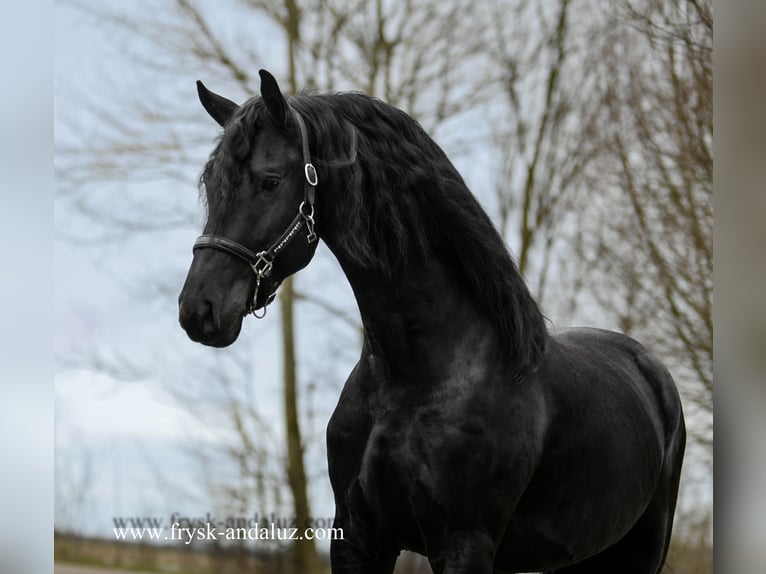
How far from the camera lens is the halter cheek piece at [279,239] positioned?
2.25 metres

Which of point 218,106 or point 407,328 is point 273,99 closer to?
point 218,106

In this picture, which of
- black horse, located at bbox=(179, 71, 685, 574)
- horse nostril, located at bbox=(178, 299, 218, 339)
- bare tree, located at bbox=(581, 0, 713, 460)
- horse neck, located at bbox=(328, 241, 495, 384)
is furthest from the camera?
bare tree, located at bbox=(581, 0, 713, 460)

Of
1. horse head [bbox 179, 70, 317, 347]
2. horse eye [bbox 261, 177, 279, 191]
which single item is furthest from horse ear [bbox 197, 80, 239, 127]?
horse eye [bbox 261, 177, 279, 191]

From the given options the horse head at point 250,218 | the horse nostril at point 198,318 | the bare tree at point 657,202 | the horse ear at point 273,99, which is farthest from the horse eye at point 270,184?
the bare tree at point 657,202

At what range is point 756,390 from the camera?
139 inches

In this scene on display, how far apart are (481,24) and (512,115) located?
0.63 metres

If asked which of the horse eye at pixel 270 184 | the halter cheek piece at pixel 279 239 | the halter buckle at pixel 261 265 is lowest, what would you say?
the halter buckle at pixel 261 265

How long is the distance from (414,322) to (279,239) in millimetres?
441

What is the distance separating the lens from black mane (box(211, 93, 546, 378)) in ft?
7.88

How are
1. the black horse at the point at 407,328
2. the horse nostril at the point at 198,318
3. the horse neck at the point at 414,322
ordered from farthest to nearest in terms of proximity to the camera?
the horse neck at the point at 414,322
the black horse at the point at 407,328
the horse nostril at the point at 198,318

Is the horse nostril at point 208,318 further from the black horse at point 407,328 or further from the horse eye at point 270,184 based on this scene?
the horse eye at point 270,184

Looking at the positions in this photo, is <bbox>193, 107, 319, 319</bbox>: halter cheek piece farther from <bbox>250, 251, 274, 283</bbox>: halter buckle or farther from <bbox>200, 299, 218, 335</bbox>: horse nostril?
<bbox>200, 299, 218, 335</bbox>: horse nostril

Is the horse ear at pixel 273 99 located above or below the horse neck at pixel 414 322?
above

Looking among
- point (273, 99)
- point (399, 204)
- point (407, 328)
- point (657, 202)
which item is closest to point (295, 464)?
point (657, 202)
